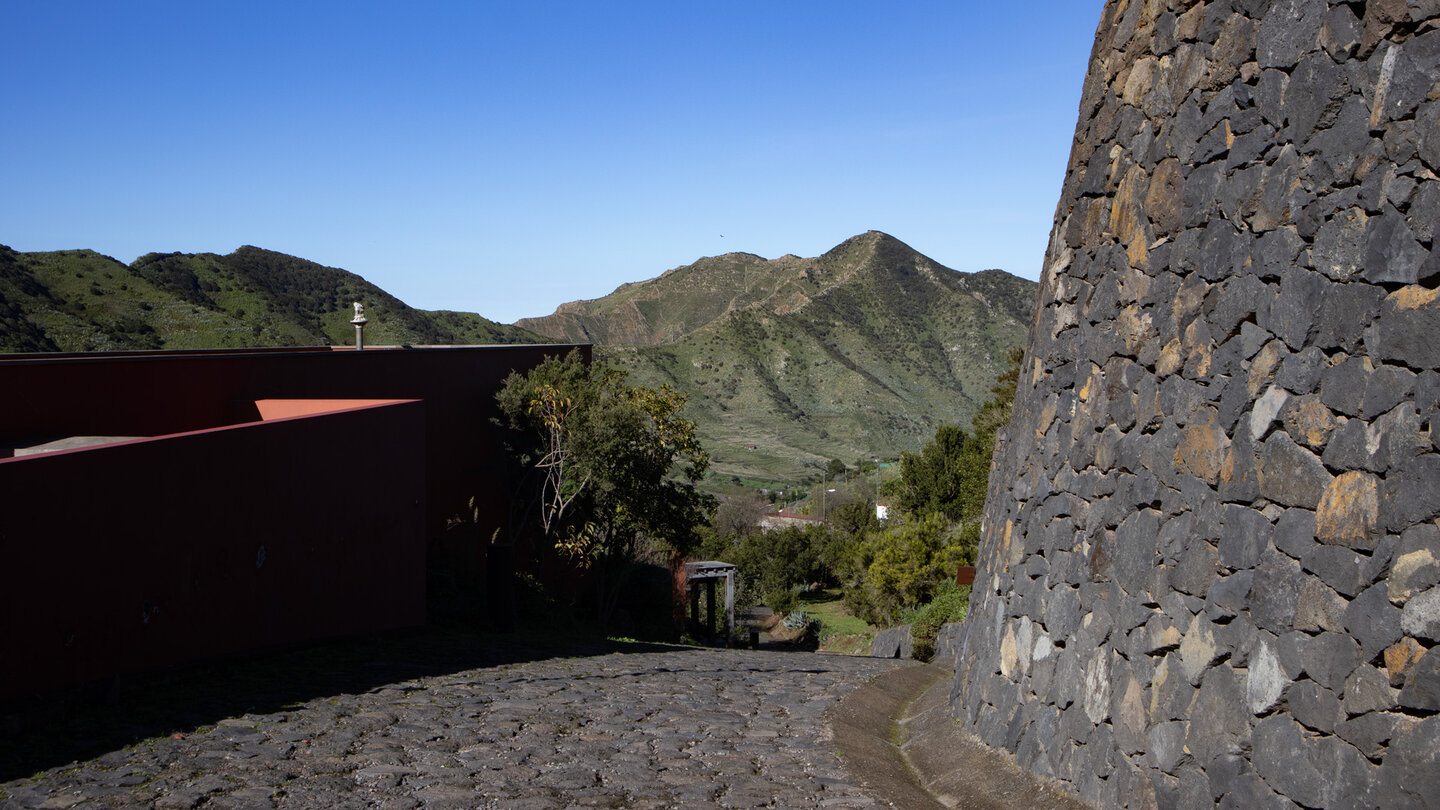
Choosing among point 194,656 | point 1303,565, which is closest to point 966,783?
point 1303,565

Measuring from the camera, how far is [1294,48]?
4.00 meters

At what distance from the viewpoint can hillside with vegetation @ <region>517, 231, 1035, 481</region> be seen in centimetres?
5834

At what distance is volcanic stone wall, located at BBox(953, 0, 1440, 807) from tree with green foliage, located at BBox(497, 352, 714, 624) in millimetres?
11655

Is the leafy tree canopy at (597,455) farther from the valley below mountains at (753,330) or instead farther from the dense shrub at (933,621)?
the valley below mountains at (753,330)

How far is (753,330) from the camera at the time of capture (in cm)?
6781

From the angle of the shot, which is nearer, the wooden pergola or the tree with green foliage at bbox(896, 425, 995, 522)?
the wooden pergola

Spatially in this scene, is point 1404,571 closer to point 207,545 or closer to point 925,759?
point 925,759

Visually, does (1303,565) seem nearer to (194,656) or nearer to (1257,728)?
(1257,728)

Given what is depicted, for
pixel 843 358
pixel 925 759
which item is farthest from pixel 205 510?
pixel 843 358

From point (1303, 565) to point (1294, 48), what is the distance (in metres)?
1.95

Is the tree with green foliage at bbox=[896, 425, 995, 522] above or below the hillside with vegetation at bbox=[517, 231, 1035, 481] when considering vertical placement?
below

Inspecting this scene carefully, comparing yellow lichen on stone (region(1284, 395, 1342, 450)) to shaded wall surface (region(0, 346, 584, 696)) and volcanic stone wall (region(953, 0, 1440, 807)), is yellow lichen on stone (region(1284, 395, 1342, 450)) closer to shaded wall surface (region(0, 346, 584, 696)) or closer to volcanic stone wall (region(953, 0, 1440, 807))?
volcanic stone wall (region(953, 0, 1440, 807))

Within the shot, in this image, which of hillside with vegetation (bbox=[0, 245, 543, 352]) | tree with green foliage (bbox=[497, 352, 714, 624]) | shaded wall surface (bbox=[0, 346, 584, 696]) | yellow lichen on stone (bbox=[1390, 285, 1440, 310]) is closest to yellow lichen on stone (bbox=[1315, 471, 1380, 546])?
yellow lichen on stone (bbox=[1390, 285, 1440, 310])

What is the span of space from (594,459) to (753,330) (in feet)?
169
